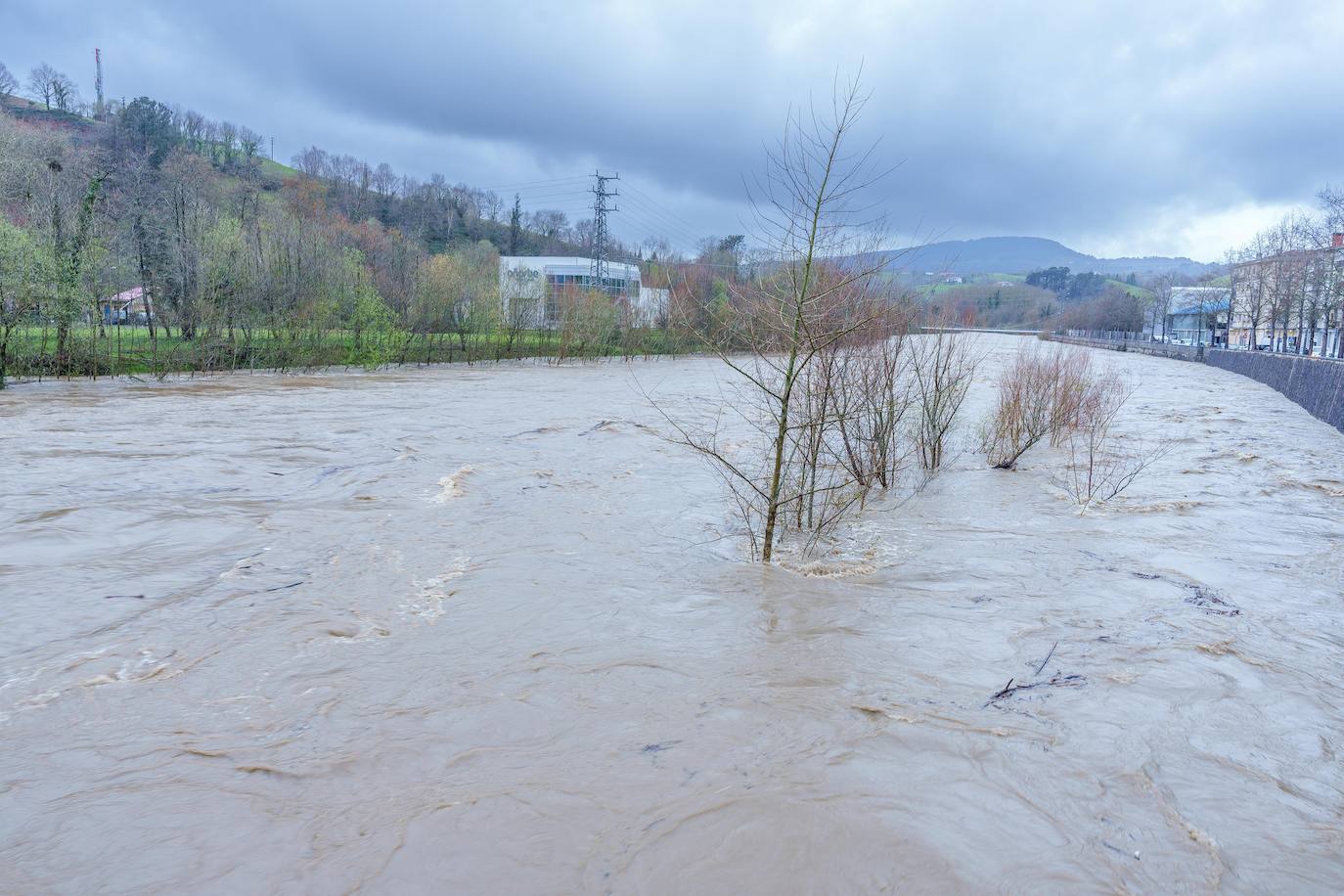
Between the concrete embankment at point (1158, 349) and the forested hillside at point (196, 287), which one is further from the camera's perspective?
the concrete embankment at point (1158, 349)

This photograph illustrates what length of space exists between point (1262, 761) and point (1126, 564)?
4.46m

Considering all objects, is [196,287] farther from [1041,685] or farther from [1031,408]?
[1041,685]

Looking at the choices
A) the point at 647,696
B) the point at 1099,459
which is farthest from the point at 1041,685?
the point at 1099,459

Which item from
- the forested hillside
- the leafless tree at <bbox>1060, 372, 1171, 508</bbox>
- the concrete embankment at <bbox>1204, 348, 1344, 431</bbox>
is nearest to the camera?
the leafless tree at <bbox>1060, 372, 1171, 508</bbox>

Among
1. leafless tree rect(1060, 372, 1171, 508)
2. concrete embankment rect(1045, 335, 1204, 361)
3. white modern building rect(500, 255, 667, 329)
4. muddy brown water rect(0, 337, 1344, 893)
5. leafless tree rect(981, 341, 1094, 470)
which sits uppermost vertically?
white modern building rect(500, 255, 667, 329)

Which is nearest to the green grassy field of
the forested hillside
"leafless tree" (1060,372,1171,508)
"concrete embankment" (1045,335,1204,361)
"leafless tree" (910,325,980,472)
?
the forested hillside

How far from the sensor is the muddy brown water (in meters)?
4.27

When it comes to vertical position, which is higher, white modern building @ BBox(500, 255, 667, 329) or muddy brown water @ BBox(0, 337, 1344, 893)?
white modern building @ BBox(500, 255, 667, 329)

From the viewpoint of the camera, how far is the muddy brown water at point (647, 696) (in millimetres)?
4270

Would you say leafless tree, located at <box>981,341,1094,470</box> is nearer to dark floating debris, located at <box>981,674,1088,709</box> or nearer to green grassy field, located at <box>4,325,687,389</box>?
dark floating debris, located at <box>981,674,1088,709</box>

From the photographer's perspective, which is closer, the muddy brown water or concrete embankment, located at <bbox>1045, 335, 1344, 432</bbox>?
the muddy brown water

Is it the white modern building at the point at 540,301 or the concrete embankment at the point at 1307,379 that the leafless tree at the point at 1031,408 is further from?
the white modern building at the point at 540,301

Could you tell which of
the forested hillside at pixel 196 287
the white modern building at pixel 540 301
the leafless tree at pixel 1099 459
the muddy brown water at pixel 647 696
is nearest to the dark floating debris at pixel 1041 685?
the muddy brown water at pixel 647 696

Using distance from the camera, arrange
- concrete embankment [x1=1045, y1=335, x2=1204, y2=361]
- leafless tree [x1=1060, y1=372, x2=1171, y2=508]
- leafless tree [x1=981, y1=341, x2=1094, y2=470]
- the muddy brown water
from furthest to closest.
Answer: concrete embankment [x1=1045, y1=335, x2=1204, y2=361] → leafless tree [x1=981, y1=341, x2=1094, y2=470] → leafless tree [x1=1060, y1=372, x2=1171, y2=508] → the muddy brown water
